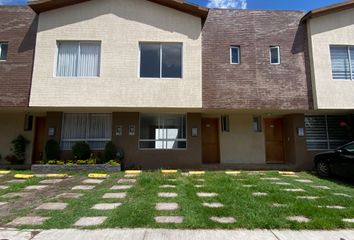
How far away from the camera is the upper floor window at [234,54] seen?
1266cm

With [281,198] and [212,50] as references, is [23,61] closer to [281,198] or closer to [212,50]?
[212,50]

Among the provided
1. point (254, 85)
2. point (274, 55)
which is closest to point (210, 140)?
point (254, 85)

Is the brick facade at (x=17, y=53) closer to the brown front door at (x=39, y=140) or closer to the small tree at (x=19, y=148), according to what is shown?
the small tree at (x=19, y=148)

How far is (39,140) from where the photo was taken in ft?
46.3

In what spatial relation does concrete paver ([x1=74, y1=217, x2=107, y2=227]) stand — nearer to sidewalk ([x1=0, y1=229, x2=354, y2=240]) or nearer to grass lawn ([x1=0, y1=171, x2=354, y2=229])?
grass lawn ([x1=0, y1=171, x2=354, y2=229])

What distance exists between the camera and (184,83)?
1182cm

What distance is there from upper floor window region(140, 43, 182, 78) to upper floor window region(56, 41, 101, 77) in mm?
2039

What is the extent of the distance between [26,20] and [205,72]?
863 centimetres

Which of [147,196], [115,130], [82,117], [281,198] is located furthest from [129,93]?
[281,198]

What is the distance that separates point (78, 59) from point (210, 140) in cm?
765

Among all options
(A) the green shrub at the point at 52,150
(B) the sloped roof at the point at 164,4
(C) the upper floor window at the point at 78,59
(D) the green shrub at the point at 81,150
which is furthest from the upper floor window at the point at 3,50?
(D) the green shrub at the point at 81,150

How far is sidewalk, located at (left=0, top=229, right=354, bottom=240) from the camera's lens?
468 centimetres

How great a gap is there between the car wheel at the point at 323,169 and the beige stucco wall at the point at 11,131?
1383cm

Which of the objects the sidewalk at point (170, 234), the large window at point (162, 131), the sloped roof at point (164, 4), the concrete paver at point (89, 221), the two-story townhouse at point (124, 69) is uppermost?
the sloped roof at point (164, 4)
